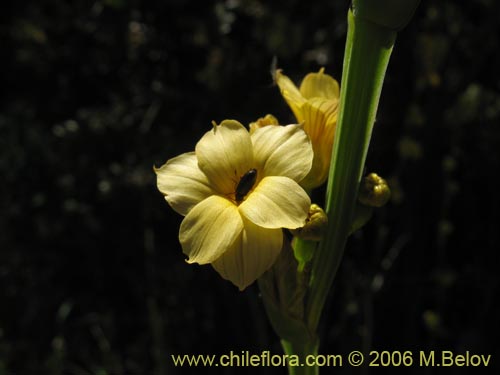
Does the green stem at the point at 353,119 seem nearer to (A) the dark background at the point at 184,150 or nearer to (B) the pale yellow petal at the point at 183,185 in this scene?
(B) the pale yellow petal at the point at 183,185

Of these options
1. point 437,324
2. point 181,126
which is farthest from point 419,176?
point 181,126

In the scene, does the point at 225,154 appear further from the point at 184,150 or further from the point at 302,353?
the point at 184,150

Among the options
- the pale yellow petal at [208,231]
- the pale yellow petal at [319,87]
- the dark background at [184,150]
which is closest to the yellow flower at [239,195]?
the pale yellow petal at [208,231]

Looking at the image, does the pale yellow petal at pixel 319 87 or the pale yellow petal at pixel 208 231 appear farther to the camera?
the pale yellow petal at pixel 319 87

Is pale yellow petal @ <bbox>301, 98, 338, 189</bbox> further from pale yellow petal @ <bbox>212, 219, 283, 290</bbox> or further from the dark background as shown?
the dark background

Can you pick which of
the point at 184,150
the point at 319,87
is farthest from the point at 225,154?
the point at 184,150

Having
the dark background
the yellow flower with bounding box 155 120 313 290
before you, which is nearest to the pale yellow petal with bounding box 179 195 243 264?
the yellow flower with bounding box 155 120 313 290

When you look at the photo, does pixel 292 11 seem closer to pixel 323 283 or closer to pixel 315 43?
pixel 315 43
